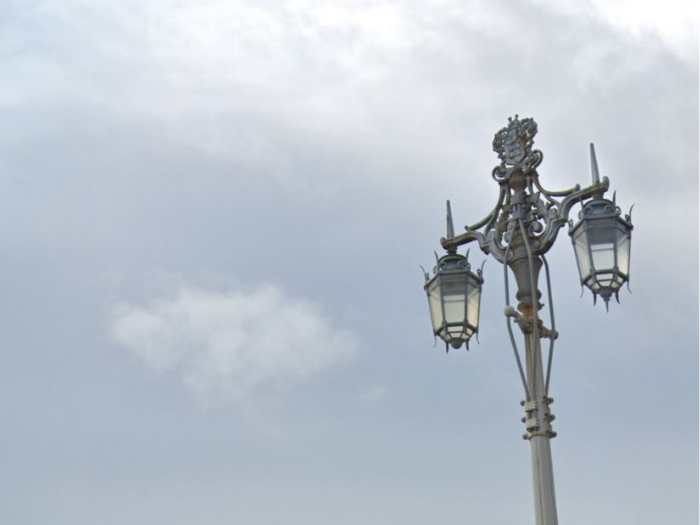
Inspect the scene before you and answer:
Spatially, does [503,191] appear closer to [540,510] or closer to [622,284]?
[622,284]

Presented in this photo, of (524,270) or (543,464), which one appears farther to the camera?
(524,270)

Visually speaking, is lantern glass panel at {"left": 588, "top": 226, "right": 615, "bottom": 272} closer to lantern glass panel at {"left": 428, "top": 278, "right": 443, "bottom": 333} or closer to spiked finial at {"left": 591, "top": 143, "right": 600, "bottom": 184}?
spiked finial at {"left": 591, "top": 143, "right": 600, "bottom": 184}

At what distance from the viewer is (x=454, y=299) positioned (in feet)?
41.8

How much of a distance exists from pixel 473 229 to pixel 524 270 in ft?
2.83

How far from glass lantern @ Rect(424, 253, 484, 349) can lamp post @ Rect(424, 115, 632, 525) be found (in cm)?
1

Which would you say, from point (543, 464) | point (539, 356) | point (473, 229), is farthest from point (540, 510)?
point (473, 229)

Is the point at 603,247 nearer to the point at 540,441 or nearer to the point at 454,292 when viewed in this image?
the point at 454,292

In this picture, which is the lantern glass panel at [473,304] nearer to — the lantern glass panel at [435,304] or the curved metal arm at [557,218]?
the lantern glass panel at [435,304]

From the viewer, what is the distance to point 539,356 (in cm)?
1198

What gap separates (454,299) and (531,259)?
0.94 meters

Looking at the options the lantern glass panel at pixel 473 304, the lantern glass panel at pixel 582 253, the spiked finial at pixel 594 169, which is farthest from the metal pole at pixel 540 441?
the spiked finial at pixel 594 169

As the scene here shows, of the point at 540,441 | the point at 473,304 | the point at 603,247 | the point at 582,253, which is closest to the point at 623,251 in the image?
the point at 603,247

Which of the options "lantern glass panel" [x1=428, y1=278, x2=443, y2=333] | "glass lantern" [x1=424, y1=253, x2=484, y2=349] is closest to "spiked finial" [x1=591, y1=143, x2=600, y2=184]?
"glass lantern" [x1=424, y1=253, x2=484, y2=349]

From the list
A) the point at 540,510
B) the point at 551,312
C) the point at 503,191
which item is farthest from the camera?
the point at 503,191
